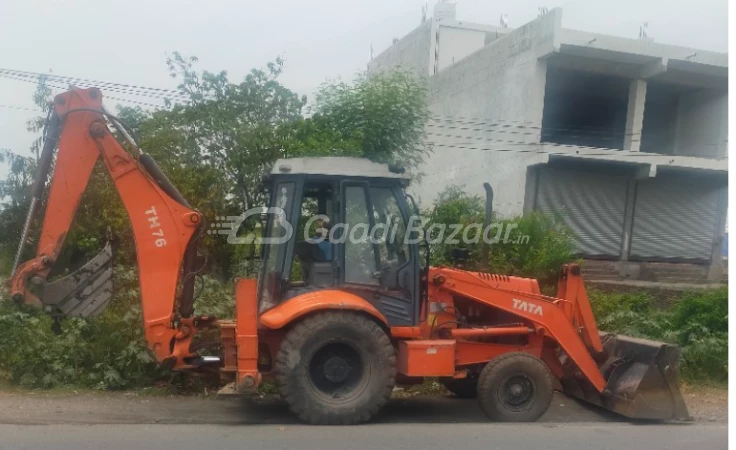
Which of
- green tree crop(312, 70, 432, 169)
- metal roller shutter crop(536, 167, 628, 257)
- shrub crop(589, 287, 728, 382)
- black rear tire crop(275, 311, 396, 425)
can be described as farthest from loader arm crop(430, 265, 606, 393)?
metal roller shutter crop(536, 167, 628, 257)

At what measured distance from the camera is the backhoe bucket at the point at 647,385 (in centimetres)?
682

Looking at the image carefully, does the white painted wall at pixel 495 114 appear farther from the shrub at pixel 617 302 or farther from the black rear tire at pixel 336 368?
the black rear tire at pixel 336 368

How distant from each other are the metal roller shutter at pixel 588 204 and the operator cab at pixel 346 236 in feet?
37.8

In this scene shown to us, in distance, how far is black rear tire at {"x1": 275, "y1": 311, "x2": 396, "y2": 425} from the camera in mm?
6344

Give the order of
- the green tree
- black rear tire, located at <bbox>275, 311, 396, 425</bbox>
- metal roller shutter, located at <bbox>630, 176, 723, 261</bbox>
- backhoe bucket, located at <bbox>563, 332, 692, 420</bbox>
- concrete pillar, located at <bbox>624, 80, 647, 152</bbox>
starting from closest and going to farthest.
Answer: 1. black rear tire, located at <bbox>275, 311, 396, 425</bbox>
2. backhoe bucket, located at <bbox>563, 332, 692, 420</bbox>
3. the green tree
4. concrete pillar, located at <bbox>624, 80, 647, 152</bbox>
5. metal roller shutter, located at <bbox>630, 176, 723, 261</bbox>

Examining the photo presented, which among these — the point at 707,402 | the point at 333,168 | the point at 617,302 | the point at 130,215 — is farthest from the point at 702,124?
the point at 130,215

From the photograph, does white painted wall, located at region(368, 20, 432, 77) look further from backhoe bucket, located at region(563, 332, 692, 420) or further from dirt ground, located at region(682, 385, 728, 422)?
backhoe bucket, located at region(563, 332, 692, 420)

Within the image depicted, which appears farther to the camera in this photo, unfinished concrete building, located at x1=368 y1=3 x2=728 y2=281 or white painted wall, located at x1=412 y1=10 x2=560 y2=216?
unfinished concrete building, located at x1=368 y1=3 x2=728 y2=281

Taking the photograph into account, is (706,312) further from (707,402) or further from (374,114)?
(374,114)

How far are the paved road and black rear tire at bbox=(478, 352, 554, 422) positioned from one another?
208mm

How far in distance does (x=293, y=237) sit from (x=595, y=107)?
15132mm

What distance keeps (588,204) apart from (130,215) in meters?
14.0

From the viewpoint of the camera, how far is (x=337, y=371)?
6.54 m

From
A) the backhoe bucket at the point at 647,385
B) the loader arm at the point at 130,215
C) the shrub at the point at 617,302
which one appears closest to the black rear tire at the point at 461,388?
the backhoe bucket at the point at 647,385
